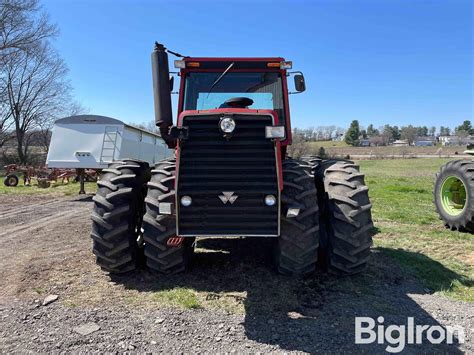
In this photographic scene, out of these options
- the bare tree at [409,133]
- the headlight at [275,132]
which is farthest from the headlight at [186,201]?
the bare tree at [409,133]

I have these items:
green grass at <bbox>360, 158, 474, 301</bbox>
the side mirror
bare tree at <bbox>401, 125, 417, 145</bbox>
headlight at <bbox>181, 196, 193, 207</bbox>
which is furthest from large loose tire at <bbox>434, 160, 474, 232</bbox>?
bare tree at <bbox>401, 125, 417, 145</bbox>

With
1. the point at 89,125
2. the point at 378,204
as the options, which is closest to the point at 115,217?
the point at 378,204

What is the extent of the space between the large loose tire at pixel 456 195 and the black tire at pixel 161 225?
19.0 feet

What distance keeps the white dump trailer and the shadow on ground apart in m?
10.3

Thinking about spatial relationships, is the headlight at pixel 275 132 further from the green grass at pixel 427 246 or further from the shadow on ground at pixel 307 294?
the green grass at pixel 427 246

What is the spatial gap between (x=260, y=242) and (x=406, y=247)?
2432 millimetres

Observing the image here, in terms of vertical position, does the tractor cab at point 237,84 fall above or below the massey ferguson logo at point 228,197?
above

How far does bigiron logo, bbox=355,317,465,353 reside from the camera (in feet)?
11.3

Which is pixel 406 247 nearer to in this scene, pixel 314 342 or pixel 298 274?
pixel 298 274

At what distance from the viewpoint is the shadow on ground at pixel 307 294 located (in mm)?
3498

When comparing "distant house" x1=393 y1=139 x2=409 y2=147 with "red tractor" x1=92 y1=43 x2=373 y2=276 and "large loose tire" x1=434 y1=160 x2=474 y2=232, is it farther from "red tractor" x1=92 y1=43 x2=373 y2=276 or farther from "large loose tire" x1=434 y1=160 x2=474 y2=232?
"red tractor" x1=92 y1=43 x2=373 y2=276

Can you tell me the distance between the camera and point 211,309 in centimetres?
402

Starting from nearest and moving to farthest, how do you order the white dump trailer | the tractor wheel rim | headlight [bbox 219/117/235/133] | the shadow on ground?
the shadow on ground < headlight [bbox 219/117/235/133] < the tractor wheel rim < the white dump trailer

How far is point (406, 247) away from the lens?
656cm
